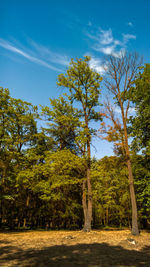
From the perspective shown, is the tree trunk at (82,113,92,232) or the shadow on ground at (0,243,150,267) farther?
the tree trunk at (82,113,92,232)

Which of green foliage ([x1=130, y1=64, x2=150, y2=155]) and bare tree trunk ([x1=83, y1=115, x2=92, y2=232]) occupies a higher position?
green foliage ([x1=130, y1=64, x2=150, y2=155])

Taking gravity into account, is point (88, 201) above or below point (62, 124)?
below

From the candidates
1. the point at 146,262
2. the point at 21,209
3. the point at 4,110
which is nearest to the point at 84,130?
the point at 4,110

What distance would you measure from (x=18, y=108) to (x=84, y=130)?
9.47m

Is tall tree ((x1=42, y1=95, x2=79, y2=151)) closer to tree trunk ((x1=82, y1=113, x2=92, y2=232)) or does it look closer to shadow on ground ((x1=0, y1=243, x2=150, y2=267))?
tree trunk ((x1=82, y1=113, x2=92, y2=232))

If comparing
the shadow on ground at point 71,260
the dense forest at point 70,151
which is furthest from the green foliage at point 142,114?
the shadow on ground at point 71,260

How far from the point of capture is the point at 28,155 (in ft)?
62.8

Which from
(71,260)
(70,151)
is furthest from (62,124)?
(71,260)

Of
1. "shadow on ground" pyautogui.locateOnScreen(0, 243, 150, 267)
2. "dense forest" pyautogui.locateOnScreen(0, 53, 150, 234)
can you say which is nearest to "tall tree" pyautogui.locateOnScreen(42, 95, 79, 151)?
"dense forest" pyautogui.locateOnScreen(0, 53, 150, 234)

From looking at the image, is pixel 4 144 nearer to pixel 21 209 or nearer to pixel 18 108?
pixel 18 108

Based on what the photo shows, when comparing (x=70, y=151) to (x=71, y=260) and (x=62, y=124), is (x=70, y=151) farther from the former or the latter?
(x=71, y=260)

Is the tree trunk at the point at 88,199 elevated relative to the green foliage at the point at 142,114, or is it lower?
lower

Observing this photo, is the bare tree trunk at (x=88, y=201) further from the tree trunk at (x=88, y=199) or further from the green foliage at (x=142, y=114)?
the green foliage at (x=142, y=114)

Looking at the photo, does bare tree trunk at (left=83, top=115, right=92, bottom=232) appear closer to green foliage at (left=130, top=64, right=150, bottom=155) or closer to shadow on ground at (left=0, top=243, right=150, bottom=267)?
green foliage at (left=130, top=64, right=150, bottom=155)
